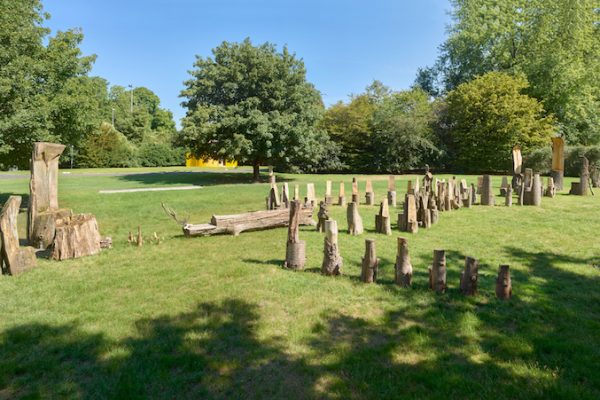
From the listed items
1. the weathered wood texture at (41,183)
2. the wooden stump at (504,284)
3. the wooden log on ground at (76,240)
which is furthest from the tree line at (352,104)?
the wooden stump at (504,284)

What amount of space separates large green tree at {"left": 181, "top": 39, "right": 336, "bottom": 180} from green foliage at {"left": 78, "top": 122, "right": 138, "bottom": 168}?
2367cm

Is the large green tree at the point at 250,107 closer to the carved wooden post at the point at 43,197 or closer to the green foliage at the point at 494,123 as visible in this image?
the carved wooden post at the point at 43,197

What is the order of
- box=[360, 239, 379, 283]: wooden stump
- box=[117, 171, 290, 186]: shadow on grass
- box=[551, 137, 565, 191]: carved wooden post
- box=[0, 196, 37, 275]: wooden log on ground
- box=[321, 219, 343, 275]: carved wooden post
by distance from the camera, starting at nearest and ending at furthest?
box=[360, 239, 379, 283]: wooden stump < box=[321, 219, 343, 275]: carved wooden post < box=[0, 196, 37, 275]: wooden log on ground < box=[551, 137, 565, 191]: carved wooden post < box=[117, 171, 290, 186]: shadow on grass

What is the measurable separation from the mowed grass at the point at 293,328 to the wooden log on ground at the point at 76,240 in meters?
0.32

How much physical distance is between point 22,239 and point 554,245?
39.9ft

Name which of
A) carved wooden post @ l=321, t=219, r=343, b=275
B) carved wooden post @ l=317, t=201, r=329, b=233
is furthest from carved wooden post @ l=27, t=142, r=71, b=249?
carved wooden post @ l=321, t=219, r=343, b=275

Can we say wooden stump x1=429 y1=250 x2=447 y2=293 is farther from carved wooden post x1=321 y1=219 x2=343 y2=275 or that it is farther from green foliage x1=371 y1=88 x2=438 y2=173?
green foliage x1=371 y1=88 x2=438 y2=173

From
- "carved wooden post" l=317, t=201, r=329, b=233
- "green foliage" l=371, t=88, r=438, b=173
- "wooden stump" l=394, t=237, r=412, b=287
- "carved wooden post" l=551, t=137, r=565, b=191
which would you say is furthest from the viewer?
"green foliage" l=371, t=88, r=438, b=173

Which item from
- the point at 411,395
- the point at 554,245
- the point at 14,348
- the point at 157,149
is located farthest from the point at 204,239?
the point at 157,149

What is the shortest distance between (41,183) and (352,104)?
3087 centimetres

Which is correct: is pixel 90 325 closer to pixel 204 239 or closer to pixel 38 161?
pixel 204 239

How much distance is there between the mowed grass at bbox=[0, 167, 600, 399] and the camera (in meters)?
3.60

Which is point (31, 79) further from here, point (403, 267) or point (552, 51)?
point (552, 51)

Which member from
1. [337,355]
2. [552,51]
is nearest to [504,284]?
[337,355]
